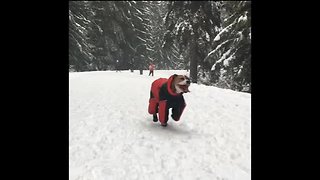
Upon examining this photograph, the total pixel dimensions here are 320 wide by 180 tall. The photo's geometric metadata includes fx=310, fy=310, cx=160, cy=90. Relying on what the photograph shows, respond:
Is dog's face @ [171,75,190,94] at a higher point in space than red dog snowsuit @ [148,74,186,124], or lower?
higher

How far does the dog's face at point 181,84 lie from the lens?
22.8 ft

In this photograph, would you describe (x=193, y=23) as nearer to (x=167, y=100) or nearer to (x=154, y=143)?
(x=167, y=100)

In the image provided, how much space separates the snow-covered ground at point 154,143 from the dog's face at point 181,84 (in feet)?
3.65

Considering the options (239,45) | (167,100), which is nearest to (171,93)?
(167,100)

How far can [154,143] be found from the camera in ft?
21.8

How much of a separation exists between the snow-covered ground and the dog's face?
1112 mm

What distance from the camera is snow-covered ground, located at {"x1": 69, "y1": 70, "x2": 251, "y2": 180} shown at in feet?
17.5

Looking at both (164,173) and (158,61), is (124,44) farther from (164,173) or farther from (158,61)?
(164,173)

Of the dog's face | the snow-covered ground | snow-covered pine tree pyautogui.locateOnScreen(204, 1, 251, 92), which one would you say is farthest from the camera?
snow-covered pine tree pyautogui.locateOnScreen(204, 1, 251, 92)

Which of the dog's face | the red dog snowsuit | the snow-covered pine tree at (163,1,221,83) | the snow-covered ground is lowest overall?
the snow-covered ground

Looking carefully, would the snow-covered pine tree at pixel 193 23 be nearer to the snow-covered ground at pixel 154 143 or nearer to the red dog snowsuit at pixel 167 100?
the snow-covered ground at pixel 154 143

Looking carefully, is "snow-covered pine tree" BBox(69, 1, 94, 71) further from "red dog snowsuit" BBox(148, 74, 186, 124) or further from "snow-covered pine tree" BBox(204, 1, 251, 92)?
"red dog snowsuit" BBox(148, 74, 186, 124)

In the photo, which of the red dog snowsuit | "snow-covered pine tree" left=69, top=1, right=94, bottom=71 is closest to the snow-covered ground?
the red dog snowsuit
